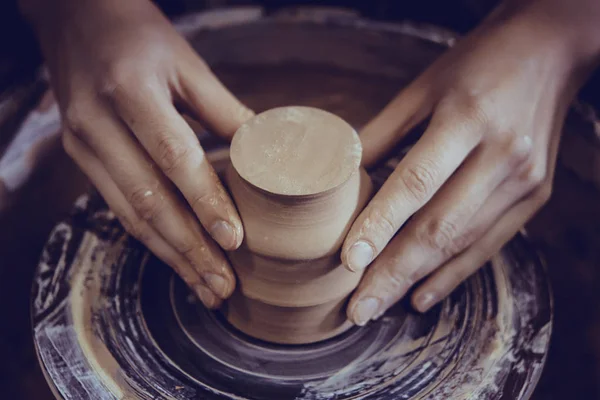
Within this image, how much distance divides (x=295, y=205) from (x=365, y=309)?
0.30 metres

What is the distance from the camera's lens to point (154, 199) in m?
1.14

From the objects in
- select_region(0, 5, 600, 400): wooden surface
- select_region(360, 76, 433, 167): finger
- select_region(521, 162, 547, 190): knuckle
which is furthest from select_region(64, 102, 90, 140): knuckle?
select_region(521, 162, 547, 190): knuckle

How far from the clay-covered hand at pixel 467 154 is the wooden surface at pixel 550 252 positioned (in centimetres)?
35

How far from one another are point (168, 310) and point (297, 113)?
55cm

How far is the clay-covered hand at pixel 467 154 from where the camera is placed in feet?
3.53

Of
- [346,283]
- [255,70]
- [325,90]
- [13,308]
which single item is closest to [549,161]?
[346,283]

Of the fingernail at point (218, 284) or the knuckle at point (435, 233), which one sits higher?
the knuckle at point (435, 233)

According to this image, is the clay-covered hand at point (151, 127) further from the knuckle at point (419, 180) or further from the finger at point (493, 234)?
the finger at point (493, 234)

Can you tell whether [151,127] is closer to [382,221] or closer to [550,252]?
[382,221]

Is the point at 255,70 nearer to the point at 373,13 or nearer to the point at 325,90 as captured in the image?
the point at 325,90

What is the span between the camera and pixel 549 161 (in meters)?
1.31

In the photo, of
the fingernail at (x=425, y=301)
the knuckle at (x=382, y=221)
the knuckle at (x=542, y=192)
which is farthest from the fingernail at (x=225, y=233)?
the knuckle at (x=542, y=192)

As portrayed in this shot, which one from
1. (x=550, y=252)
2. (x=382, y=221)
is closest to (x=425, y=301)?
(x=382, y=221)

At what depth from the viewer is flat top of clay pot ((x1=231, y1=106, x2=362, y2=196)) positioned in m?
0.99
